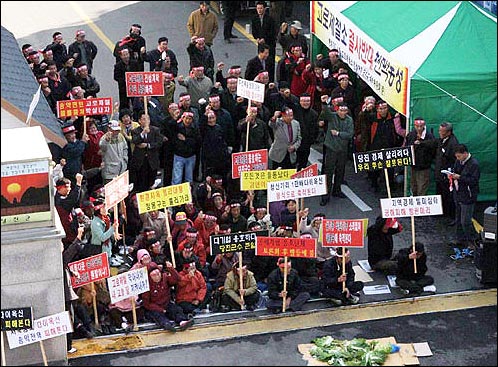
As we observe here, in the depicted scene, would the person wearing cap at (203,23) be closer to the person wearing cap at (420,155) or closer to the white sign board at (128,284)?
the person wearing cap at (420,155)

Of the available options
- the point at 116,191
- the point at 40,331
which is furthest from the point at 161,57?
the point at 40,331

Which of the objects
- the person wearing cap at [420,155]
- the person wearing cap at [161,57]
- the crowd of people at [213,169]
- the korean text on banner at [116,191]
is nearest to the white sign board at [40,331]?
the crowd of people at [213,169]

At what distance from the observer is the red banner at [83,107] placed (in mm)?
16812

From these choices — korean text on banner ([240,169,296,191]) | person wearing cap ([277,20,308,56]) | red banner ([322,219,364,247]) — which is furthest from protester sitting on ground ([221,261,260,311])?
person wearing cap ([277,20,308,56])

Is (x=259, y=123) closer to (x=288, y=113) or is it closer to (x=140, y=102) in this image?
(x=288, y=113)

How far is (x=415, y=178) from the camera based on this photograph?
16.8 metres

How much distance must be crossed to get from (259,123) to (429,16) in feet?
11.2

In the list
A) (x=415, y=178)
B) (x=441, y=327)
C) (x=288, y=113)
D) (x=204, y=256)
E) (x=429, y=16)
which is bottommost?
(x=441, y=327)

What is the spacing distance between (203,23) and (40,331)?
11.0 metres

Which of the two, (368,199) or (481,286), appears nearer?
(481,286)

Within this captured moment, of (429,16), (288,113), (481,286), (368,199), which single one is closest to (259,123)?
(288,113)

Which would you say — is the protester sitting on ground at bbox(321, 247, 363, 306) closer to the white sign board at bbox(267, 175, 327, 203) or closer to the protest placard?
the white sign board at bbox(267, 175, 327, 203)

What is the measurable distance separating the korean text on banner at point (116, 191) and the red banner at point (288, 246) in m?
2.19

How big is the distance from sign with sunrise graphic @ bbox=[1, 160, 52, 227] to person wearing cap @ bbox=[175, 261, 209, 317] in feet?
7.52
